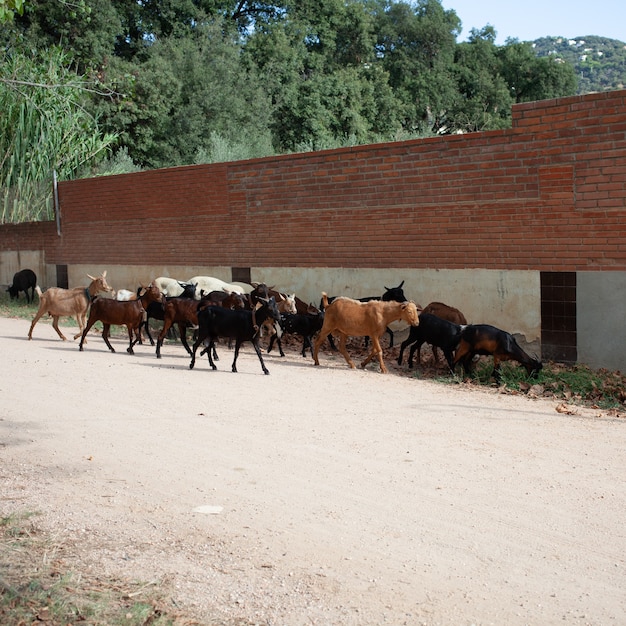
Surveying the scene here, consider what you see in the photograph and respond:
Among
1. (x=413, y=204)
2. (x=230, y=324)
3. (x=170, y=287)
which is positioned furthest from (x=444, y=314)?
(x=170, y=287)

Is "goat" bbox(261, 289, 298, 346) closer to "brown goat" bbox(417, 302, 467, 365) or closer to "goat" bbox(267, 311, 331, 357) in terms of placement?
"goat" bbox(267, 311, 331, 357)

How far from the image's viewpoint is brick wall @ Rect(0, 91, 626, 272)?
41.0ft

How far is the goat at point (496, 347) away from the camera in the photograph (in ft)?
39.4

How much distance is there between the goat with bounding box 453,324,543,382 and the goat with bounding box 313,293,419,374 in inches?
35.4

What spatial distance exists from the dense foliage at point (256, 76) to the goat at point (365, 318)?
11917 millimetres

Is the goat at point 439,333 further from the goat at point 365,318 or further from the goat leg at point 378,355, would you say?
the goat leg at point 378,355

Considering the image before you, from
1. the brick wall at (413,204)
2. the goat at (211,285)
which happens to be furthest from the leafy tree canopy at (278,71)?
the goat at (211,285)

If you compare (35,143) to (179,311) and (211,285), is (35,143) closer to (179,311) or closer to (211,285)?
(211,285)

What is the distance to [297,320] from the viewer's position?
14.3 metres

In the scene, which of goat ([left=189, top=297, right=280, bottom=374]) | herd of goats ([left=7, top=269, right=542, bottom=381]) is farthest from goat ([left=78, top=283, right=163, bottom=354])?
goat ([left=189, top=297, right=280, bottom=374])

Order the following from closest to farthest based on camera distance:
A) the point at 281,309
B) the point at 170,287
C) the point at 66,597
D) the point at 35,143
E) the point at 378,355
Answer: the point at 66,597, the point at 378,355, the point at 281,309, the point at 170,287, the point at 35,143

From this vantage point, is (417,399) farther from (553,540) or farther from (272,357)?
(553,540)

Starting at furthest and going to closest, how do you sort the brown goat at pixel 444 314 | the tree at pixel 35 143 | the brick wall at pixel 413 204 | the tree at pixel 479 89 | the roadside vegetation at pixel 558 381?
1. the tree at pixel 479 89
2. the tree at pixel 35 143
3. the brown goat at pixel 444 314
4. the brick wall at pixel 413 204
5. the roadside vegetation at pixel 558 381

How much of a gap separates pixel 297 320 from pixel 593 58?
11120cm
